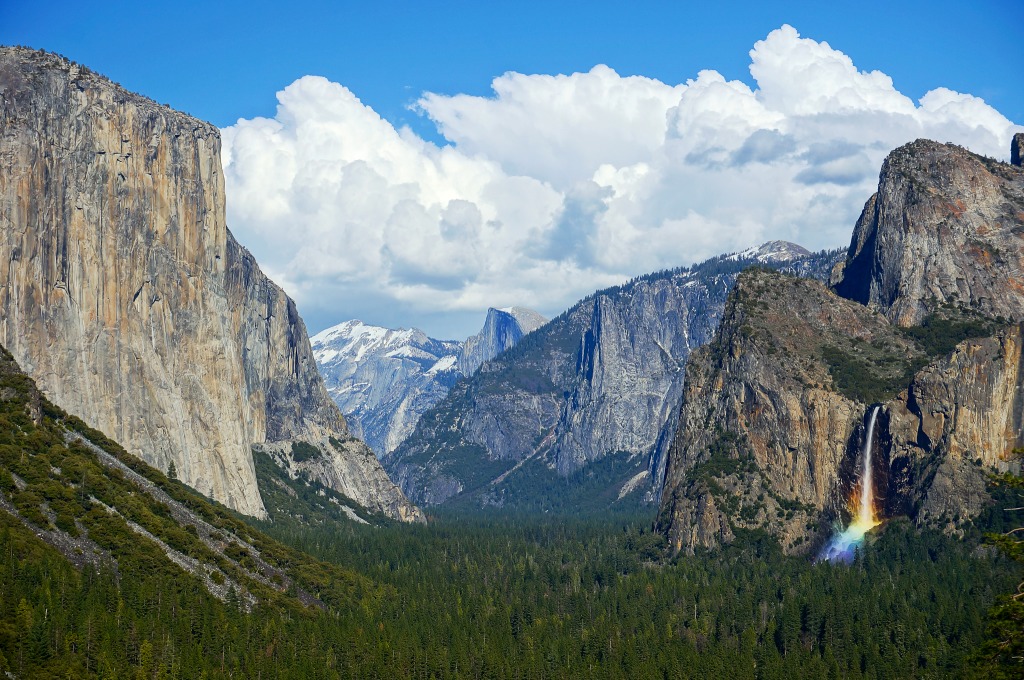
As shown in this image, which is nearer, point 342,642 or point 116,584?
point 116,584

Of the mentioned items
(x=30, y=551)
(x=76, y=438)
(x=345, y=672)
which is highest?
(x=76, y=438)

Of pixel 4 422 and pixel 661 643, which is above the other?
pixel 4 422

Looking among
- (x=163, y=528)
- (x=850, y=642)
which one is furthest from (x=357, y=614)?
(x=850, y=642)

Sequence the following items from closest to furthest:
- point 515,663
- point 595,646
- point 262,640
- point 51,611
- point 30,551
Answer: point 51,611 → point 30,551 → point 262,640 → point 515,663 → point 595,646

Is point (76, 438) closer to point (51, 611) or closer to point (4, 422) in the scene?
point (4, 422)

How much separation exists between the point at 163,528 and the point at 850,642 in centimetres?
9660

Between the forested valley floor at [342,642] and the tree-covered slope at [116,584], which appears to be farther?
the forested valley floor at [342,642]

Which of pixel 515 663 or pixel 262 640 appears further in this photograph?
pixel 515 663

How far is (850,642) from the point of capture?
19062 cm

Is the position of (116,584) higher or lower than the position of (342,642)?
higher

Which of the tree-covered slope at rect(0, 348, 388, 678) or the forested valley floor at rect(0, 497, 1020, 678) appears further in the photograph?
the forested valley floor at rect(0, 497, 1020, 678)

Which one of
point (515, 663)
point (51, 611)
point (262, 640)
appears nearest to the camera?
point (51, 611)

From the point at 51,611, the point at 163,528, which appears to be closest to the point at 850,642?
the point at 163,528

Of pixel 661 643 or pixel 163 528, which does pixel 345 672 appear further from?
pixel 661 643
